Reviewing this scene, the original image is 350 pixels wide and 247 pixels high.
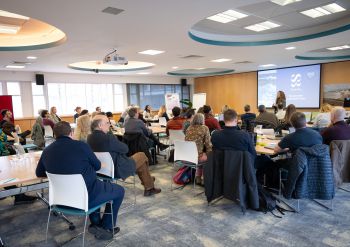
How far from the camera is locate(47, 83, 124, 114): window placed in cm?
1174

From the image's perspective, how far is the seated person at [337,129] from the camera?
11.4 feet

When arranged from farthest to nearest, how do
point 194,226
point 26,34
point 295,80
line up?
point 295,80 → point 26,34 → point 194,226

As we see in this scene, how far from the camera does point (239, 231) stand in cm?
281

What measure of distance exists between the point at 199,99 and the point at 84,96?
604cm

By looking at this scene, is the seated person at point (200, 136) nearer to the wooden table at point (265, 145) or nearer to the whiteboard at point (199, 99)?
the wooden table at point (265, 145)

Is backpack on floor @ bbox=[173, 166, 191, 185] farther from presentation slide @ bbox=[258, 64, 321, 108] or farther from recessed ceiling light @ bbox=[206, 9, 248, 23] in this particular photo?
presentation slide @ bbox=[258, 64, 321, 108]

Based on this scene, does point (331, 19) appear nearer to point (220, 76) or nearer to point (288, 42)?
point (288, 42)

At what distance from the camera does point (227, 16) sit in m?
4.88

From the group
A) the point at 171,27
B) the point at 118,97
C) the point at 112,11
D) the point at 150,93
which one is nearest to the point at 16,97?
the point at 118,97

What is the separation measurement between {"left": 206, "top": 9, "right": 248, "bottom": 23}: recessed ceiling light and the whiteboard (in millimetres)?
9037

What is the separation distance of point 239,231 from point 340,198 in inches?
71.1

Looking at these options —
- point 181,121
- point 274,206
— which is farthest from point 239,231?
point 181,121

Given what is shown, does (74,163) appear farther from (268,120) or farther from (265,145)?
(268,120)

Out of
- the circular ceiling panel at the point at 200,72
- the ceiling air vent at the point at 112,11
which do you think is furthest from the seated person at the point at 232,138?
the circular ceiling panel at the point at 200,72
